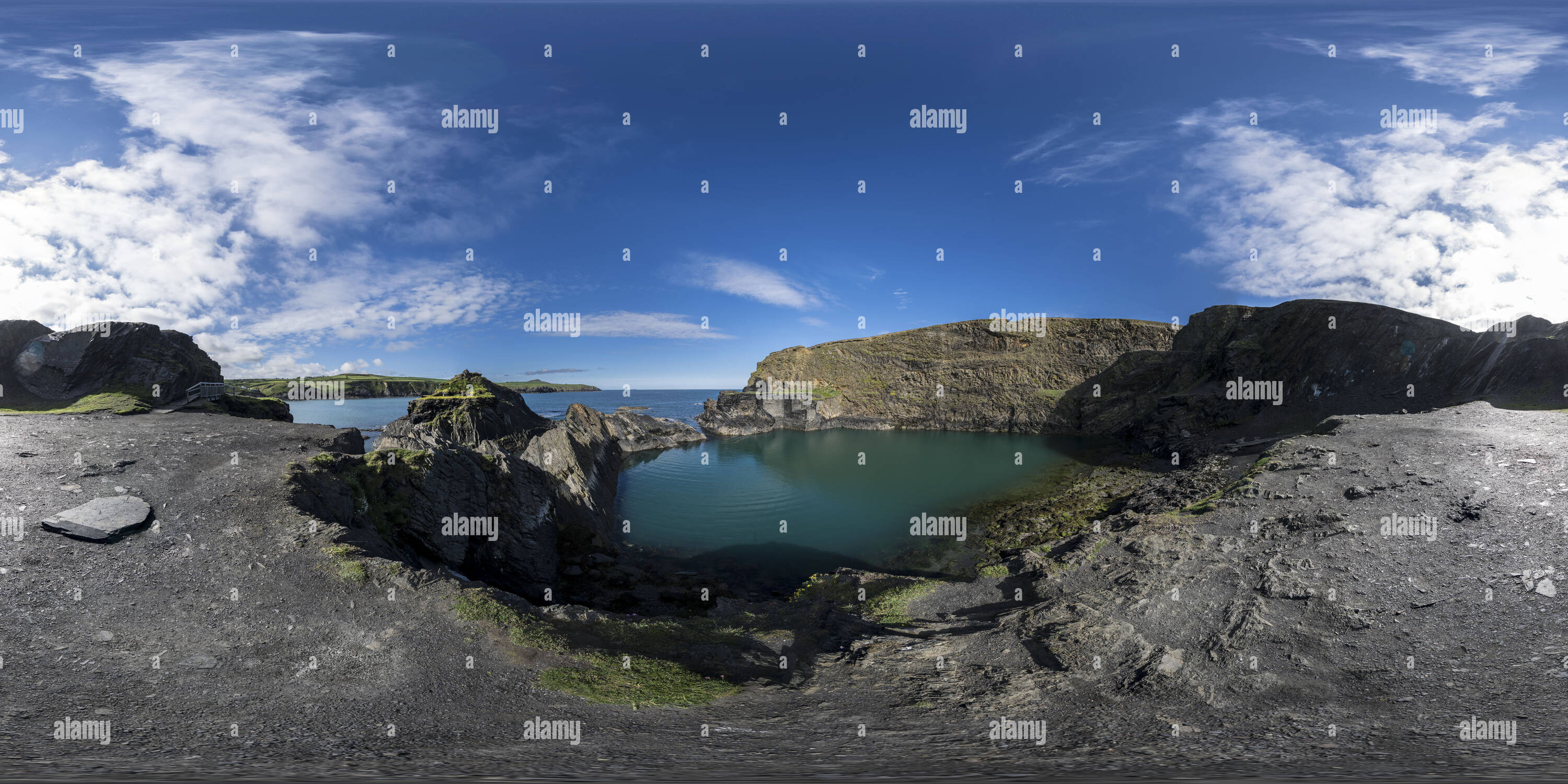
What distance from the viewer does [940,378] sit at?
7144 centimetres

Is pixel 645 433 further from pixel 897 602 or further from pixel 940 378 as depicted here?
pixel 897 602

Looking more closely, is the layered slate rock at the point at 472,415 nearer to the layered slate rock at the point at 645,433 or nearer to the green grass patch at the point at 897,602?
the layered slate rock at the point at 645,433

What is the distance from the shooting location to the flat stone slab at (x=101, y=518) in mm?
9211

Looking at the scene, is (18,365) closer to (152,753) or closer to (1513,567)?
(152,753)

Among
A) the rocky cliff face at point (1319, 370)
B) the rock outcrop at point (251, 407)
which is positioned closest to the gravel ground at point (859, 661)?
the rock outcrop at point (251, 407)

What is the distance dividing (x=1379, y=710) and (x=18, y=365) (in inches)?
1456

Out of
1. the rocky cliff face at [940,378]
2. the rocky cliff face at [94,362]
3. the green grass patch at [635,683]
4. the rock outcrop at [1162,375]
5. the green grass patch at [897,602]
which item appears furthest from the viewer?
the rocky cliff face at [940,378]

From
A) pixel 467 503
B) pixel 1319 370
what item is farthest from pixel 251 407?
pixel 1319 370

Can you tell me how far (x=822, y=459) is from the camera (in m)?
Answer: 45.9

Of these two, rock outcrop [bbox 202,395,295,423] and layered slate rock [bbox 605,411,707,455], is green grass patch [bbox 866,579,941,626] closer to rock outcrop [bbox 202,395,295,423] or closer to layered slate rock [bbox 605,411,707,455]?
rock outcrop [bbox 202,395,295,423]

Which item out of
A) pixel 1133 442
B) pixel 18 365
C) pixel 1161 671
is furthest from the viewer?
pixel 1133 442

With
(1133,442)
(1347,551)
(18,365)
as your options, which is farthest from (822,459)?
(18,365)

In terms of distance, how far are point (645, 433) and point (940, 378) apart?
41.9 metres

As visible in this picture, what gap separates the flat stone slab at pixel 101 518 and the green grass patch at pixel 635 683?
9257 millimetres
